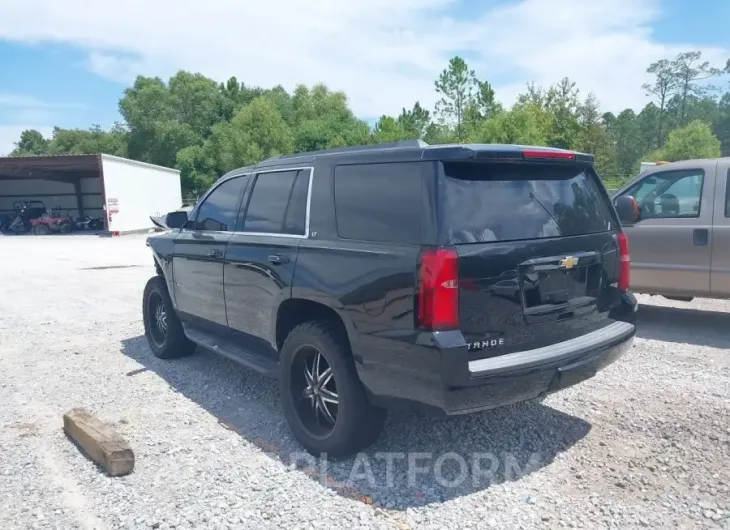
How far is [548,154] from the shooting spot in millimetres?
3551

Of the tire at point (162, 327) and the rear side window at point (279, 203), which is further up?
the rear side window at point (279, 203)

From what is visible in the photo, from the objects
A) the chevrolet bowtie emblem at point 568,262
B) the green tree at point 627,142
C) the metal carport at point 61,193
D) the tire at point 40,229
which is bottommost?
the tire at point 40,229

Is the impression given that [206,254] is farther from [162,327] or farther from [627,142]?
[627,142]

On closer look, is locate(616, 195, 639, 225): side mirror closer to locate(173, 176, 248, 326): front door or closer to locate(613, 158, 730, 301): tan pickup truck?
locate(613, 158, 730, 301): tan pickup truck

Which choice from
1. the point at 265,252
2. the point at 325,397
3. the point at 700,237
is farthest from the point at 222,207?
the point at 700,237

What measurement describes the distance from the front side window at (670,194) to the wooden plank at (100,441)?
612cm

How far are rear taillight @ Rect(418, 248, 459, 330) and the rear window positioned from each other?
0.13m

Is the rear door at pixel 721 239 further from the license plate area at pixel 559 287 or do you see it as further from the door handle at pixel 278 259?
the door handle at pixel 278 259

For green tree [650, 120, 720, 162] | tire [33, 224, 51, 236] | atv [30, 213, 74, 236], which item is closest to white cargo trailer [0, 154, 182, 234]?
atv [30, 213, 74, 236]

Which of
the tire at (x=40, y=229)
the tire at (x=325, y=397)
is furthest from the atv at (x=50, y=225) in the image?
the tire at (x=325, y=397)

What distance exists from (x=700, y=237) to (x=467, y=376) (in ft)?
15.8

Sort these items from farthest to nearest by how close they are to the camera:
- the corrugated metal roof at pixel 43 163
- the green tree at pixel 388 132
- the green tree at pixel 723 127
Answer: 1. the green tree at pixel 723 127
2. the green tree at pixel 388 132
3. the corrugated metal roof at pixel 43 163

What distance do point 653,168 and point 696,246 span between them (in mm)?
1128

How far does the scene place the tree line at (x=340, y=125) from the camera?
1762 inches
